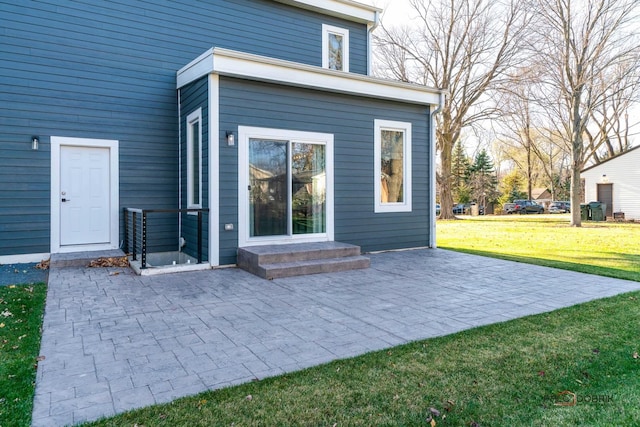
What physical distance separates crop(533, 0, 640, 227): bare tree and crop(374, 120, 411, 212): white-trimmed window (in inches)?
427

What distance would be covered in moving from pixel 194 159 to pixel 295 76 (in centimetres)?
221

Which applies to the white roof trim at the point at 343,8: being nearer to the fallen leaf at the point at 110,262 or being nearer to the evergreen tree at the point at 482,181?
the fallen leaf at the point at 110,262

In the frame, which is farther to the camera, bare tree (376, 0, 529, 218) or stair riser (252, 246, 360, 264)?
bare tree (376, 0, 529, 218)

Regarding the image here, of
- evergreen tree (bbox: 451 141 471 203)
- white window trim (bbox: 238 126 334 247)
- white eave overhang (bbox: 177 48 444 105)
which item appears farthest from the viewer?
evergreen tree (bbox: 451 141 471 203)

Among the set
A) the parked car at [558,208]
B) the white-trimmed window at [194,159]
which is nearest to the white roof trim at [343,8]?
the white-trimmed window at [194,159]

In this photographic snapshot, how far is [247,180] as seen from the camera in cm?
660

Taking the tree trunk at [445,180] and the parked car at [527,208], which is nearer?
the tree trunk at [445,180]

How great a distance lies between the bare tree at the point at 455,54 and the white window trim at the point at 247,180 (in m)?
14.9

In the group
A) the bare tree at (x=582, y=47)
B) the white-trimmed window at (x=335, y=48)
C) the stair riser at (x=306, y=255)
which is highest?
the bare tree at (x=582, y=47)

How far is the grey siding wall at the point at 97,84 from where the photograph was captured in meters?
6.65

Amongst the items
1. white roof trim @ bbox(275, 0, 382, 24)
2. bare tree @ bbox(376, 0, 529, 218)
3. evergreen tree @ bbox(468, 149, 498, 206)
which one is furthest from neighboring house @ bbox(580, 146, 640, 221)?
white roof trim @ bbox(275, 0, 382, 24)

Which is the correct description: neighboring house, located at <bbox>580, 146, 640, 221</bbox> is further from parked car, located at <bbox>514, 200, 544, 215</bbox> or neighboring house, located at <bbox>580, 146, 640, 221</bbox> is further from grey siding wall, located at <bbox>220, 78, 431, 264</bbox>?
grey siding wall, located at <bbox>220, 78, 431, 264</bbox>

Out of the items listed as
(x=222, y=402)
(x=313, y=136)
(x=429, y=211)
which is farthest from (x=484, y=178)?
(x=222, y=402)

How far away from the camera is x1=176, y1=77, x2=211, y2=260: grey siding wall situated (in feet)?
21.1
